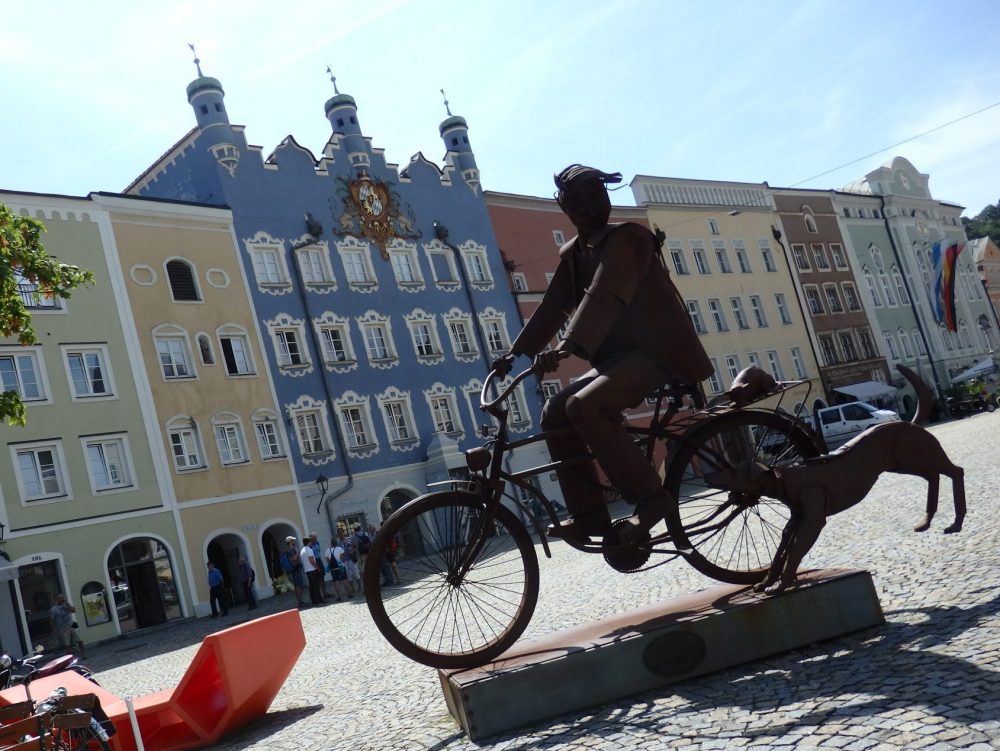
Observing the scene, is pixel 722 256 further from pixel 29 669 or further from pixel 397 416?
pixel 29 669

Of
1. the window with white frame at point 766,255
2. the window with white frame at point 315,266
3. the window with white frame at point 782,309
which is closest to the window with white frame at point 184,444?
the window with white frame at point 315,266

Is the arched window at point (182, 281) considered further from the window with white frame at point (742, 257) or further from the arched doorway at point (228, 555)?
the window with white frame at point (742, 257)

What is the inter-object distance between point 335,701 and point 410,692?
36.2 inches

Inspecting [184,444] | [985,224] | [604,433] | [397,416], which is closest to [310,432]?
[397,416]

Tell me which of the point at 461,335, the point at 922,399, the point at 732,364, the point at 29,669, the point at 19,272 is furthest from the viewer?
the point at 732,364

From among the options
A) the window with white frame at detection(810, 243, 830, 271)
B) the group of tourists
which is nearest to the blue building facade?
the group of tourists

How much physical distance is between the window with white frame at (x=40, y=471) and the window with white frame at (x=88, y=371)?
174 cm

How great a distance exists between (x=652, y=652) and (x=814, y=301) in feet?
193

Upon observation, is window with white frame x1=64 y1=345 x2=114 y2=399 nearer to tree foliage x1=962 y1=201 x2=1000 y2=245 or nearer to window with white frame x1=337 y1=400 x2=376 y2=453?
window with white frame x1=337 y1=400 x2=376 y2=453

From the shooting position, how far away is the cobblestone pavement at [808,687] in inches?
149

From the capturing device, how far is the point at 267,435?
3472 cm

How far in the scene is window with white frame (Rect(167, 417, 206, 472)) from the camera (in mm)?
31766

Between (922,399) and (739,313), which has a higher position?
(739,313)

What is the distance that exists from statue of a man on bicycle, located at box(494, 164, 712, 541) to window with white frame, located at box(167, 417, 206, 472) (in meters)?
27.8
